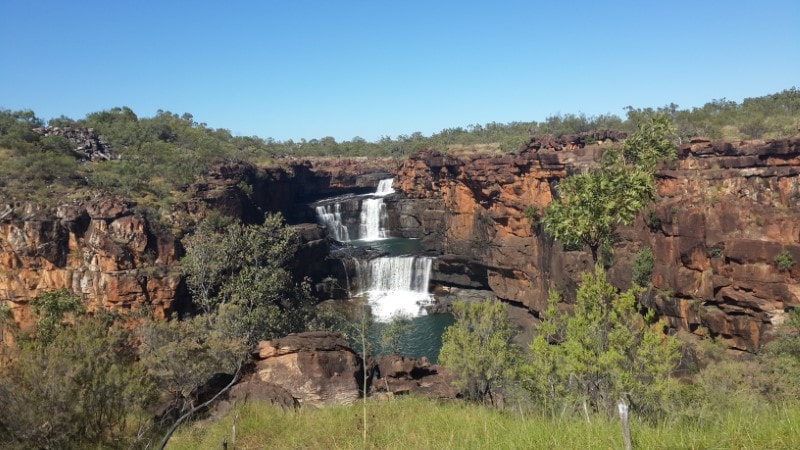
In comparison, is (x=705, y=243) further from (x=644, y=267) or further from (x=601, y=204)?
(x=601, y=204)

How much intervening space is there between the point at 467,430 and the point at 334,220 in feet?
190

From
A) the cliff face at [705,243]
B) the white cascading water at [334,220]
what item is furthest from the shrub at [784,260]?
the white cascading water at [334,220]

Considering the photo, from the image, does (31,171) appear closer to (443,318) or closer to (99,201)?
(99,201)

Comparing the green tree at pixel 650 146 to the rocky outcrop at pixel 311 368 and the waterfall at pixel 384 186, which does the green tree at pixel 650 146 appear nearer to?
the rocky outcrop at pixel 311 368

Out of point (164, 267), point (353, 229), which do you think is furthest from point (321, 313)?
point (353, 229)

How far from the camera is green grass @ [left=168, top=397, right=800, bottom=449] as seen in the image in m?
4.44

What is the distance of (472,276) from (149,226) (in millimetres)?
28729

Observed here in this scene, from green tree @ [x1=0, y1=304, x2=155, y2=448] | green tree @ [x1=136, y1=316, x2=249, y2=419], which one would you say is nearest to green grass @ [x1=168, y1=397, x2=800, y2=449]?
green tree @ [x1=0, y1=304, x2=155, y2=448]

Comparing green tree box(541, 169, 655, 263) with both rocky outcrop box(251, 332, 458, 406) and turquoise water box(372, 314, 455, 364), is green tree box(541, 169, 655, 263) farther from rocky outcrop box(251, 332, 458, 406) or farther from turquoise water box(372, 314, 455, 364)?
turquoise water box(372, 314, 455, 364)

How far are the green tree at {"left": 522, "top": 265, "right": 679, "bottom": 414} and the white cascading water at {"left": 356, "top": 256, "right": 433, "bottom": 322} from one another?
3329 centimetres

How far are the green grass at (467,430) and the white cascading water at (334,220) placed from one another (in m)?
53.5

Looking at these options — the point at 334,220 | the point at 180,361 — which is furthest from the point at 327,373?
the point at 334,220

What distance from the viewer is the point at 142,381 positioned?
868 cm

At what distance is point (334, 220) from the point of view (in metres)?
63.1
